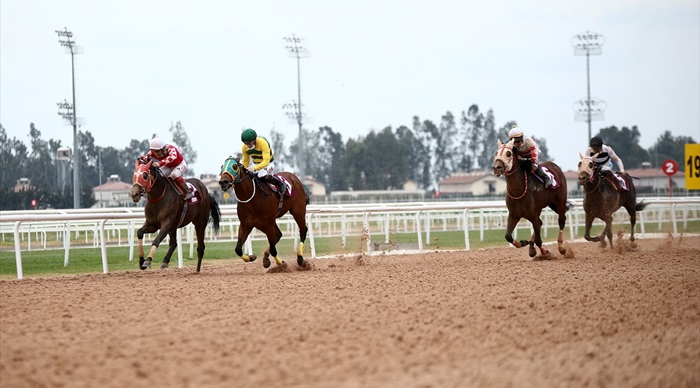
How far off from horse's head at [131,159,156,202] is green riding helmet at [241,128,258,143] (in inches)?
47.7

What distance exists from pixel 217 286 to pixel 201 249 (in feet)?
10.3

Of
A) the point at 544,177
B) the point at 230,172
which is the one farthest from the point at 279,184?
the point at 544,177

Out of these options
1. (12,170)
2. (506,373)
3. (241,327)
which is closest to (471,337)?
(506,373)

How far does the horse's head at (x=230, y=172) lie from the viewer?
11852 millimetres

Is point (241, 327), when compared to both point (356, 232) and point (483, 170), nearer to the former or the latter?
point (356, 232)

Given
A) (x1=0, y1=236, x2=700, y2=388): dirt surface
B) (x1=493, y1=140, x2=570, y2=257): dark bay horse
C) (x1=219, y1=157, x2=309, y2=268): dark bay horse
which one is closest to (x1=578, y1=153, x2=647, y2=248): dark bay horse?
(x1=493, y1=140, x2=570, y2=257): dark bay horse

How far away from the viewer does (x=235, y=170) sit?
39.6 feet

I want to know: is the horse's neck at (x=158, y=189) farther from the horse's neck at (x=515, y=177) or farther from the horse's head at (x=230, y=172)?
the horse's neck at (x=515, y=177)

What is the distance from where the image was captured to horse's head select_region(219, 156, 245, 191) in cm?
1185

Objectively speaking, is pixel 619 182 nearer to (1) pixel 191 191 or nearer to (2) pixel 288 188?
(2) pixel 288 188

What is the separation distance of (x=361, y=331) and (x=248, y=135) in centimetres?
616

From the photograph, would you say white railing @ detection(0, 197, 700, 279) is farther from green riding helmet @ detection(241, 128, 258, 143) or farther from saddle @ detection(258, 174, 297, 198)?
green riding helmet @ detection(241, 128, 258, 143)

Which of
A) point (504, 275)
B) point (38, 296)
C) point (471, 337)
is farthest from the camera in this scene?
point (504, 275)

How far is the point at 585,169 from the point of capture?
15414 mm
